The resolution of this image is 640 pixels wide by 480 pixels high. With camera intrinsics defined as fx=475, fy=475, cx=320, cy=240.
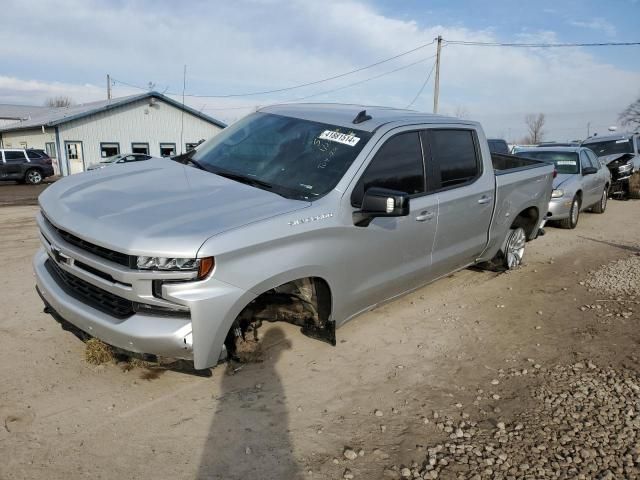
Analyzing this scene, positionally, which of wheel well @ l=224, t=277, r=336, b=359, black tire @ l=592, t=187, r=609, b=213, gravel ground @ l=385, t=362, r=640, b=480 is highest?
wheel well @ l=224, t=277, r=336, b=359

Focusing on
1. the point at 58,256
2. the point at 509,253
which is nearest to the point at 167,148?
the point at 509,253

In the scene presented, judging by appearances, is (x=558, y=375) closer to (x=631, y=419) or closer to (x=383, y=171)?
(x=631, y=419)

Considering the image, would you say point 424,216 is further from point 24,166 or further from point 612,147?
point 24,166

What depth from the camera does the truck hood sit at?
2617 millimetres

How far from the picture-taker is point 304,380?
345 centimetres

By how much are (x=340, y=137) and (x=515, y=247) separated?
344 centimetres

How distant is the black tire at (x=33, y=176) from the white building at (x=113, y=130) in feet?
20.7

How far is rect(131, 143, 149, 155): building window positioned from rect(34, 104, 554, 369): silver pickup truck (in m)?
31.0

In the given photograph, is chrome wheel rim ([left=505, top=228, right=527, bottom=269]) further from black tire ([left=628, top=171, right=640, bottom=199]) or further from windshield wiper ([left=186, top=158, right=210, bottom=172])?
black tire ([left=628, top=171, right=640, bottom=199])

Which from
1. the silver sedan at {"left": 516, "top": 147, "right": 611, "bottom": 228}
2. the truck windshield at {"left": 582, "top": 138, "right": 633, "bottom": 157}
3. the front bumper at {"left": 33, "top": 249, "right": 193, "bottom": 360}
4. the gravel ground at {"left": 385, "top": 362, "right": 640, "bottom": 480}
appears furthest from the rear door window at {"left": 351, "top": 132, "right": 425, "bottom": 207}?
the truck windshield at {"left": 582, "top": 138, "right": 633, "bottom": 157}

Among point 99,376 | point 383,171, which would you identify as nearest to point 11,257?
point 99,376

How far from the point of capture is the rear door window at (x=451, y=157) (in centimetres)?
433

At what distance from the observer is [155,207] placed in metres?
2.96

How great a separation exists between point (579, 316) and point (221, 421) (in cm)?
374
